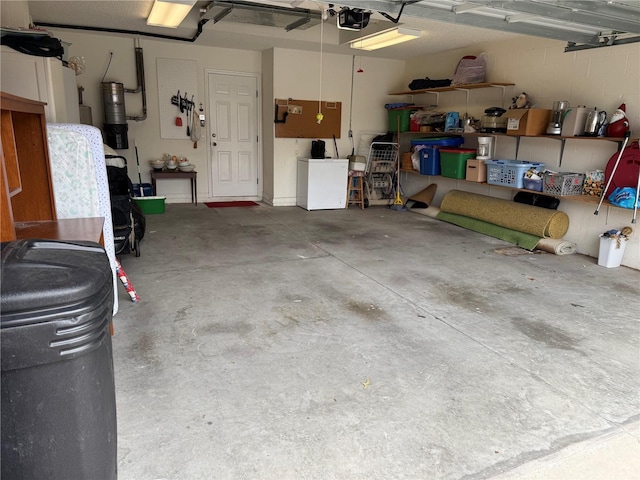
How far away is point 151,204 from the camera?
6.63 metres

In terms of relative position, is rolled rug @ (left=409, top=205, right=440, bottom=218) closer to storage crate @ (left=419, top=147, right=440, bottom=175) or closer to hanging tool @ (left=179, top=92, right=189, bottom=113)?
storage crate @ (left=419, top=147, right=440, bottom=175)

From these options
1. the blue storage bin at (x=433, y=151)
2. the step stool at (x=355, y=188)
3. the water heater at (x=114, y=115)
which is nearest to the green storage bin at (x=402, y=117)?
the blue storage bin at (x=433, y=151)

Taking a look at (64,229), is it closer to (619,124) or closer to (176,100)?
(619,124)

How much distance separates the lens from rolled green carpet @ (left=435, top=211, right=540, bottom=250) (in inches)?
214

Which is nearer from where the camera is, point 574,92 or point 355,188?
point 574,92

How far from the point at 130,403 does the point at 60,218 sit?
1322mm

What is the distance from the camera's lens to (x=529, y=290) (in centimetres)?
402

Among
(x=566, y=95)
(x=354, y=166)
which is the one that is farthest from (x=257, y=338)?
(x=354, y=166)

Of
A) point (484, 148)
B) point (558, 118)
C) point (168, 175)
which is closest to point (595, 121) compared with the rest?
point (558, 118)

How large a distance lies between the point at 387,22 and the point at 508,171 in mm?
2497

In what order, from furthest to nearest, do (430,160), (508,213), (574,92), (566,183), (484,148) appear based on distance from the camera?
(430,160), (484,148), (508,213), (574,92), (566,183)

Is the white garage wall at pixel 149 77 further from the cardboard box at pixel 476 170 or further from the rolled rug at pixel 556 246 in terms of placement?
the rolled rug at pixel 556 246

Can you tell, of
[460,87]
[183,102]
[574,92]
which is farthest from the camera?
[183,102]

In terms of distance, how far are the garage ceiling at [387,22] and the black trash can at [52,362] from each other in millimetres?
3001
